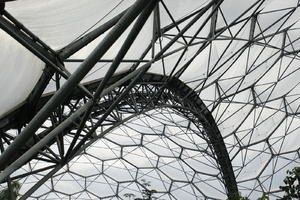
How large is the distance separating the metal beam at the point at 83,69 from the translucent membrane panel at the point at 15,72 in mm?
5838

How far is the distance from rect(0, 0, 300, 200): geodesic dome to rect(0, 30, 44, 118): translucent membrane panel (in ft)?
0.16

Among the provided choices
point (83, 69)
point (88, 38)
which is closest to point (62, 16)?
point (88, 38)

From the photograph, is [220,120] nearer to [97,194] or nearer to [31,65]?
[97,194]

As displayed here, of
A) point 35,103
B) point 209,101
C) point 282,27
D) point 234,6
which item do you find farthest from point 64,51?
point 209,101

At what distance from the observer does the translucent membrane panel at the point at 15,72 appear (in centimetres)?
1303

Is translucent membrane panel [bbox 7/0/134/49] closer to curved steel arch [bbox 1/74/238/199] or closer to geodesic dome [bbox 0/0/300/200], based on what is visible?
geodesic dome [bbox 0/0/300/200]

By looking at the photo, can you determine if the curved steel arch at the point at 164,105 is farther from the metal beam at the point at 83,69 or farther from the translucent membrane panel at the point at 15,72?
the metal beam at the point at 83,69

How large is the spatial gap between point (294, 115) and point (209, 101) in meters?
8.64

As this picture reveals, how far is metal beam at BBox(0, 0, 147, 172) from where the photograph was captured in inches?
253

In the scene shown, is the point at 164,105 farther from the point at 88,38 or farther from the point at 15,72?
the point at 88,38

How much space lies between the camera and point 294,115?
120 feet

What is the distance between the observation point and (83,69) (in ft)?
22.6

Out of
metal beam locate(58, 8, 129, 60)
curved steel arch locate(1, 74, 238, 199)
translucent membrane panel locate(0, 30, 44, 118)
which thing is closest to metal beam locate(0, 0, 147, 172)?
metal beam locate(58, 8, 129, 60)

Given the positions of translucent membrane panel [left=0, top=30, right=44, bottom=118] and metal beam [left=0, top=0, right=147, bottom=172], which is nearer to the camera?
A: metal beam [left=0, top=0, right=147, bottom=172]
